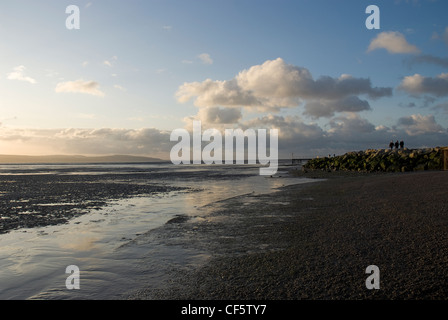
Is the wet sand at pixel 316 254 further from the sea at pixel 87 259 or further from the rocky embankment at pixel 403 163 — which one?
the rocky embankment at pixel 403 163

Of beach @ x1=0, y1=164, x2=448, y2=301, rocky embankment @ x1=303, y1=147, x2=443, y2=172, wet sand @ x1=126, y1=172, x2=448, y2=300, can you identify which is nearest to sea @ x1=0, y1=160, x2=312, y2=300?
beach @ x1=0, y1=164, x2=448, y2=301

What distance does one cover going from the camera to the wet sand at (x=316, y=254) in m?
5.53

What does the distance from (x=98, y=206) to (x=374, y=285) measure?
1701 centimetres

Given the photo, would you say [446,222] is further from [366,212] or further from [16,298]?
[16,298]

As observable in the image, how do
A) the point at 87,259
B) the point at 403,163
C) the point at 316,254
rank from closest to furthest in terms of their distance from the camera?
the point at 316,254
the point at 87,259
the point at 403,163

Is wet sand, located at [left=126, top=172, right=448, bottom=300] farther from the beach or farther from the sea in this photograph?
the sea

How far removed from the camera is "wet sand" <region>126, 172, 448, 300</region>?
553 centimetres

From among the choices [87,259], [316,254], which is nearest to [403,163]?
[316,254]

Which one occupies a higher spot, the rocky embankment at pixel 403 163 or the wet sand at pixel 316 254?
the rocky embankment at pixel 403 163

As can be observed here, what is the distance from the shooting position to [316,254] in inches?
294

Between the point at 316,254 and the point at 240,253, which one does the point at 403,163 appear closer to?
the point at 316,254

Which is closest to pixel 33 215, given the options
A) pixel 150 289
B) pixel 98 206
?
pixel 98 206

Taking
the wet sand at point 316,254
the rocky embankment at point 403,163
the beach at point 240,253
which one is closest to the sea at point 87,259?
the beach at point 240,253
